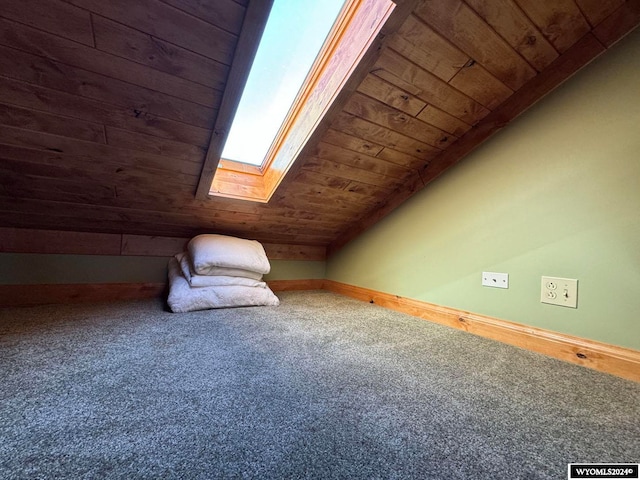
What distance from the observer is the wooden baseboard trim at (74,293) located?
5.71ft

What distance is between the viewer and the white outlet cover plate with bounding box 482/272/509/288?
4.72ft

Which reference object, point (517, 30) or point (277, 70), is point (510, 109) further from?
point (277, 70)

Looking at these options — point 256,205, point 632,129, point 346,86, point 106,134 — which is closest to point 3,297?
point 106,134

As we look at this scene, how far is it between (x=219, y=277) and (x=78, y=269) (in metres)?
1.04

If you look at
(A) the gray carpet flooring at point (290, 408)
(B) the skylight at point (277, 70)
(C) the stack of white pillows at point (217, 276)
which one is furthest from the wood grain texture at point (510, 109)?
(C) the stack of white pillows at point (217, 276)

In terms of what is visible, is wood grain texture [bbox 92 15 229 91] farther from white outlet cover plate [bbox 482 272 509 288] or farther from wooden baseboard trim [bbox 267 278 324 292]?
wooden baseboard trim [bbox 267 278 324 292]

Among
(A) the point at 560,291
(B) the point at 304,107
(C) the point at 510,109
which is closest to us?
(A) the point at 560,291

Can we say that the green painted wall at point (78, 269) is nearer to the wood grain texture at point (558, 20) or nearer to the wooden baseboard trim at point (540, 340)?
the wooden baseboard trim at point (540, 340)

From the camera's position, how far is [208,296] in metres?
1.83

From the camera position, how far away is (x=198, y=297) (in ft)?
5.89

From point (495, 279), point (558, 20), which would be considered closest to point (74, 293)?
point (495, 279)

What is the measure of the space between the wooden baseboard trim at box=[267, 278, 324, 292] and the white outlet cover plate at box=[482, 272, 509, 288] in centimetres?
183

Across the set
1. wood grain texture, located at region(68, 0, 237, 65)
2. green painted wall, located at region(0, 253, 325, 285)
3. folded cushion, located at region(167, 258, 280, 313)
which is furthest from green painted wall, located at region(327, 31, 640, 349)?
green painted wall, located at region(0, 253, 325, 285)

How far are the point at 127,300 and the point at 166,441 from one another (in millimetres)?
1841
